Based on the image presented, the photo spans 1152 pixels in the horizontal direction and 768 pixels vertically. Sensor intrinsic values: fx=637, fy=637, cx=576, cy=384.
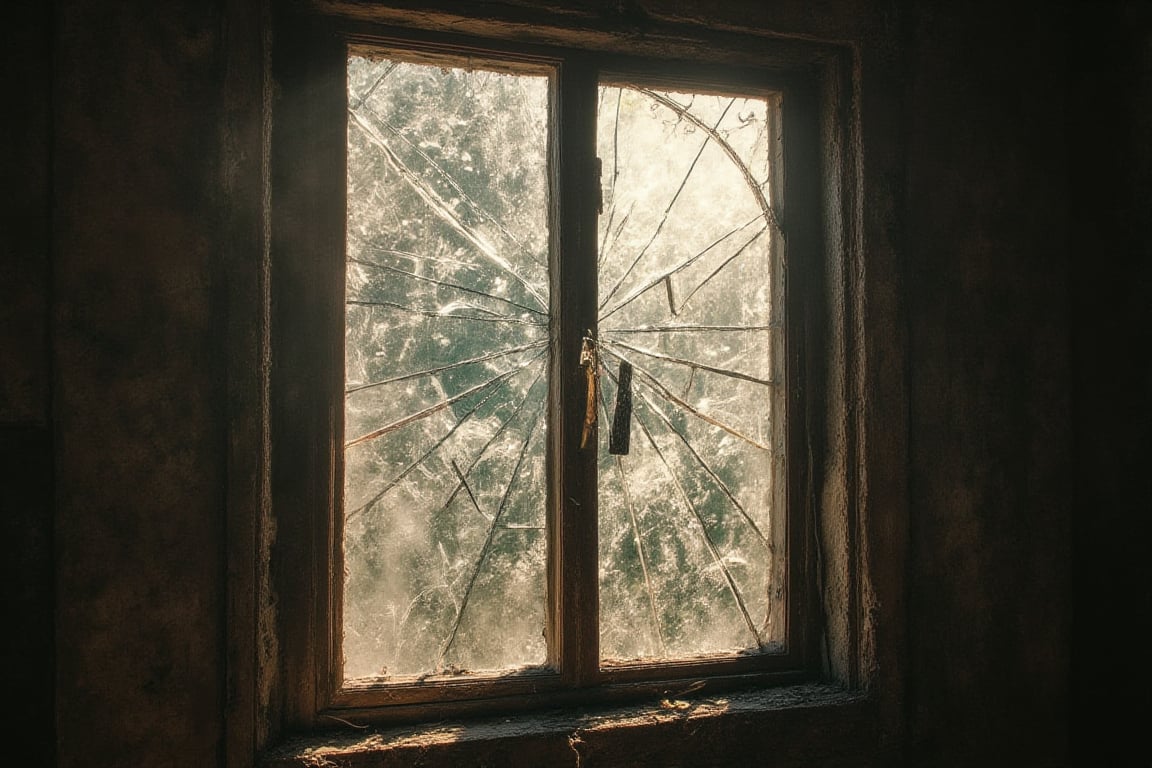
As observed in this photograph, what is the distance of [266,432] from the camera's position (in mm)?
1375

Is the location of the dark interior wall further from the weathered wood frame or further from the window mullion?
the window mullion

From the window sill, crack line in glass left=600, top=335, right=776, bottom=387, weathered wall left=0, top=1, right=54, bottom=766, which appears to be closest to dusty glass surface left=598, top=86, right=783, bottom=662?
crack line in glass left=600, top=335, right=776, bottom=387

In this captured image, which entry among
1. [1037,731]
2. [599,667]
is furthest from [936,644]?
[599,667]

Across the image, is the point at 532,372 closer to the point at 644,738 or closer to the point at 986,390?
the point at 644,738

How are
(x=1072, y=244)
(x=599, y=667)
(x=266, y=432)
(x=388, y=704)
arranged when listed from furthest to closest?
(x=1072, y=244)
(x=599, y=667)
(x=388, y=704)
(x=266, y=432)

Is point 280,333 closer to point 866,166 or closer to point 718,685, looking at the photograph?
point 718,685

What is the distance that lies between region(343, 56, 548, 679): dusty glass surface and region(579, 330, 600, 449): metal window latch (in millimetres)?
129

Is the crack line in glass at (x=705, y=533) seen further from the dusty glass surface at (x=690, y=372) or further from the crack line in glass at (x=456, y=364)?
the crack line in glass at (x=456, y=364)

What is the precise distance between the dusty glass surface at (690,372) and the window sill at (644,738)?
7.3 inches

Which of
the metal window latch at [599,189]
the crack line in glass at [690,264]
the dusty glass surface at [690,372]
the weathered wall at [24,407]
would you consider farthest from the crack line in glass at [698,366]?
the weathered wall at [24,407]

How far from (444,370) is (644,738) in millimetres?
1016

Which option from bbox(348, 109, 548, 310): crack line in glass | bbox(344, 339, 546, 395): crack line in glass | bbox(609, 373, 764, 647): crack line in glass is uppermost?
bbox(348, 109, 548, 310): crack line in glass

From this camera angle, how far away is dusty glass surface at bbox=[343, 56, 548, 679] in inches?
63.3

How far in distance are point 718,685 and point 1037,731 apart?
33.6 inches
